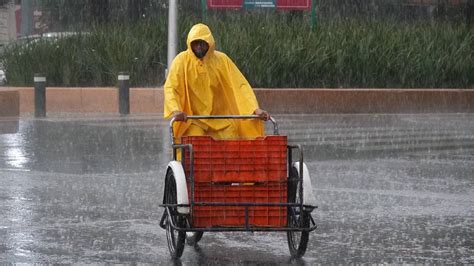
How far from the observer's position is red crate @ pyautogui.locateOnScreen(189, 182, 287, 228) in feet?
28.5

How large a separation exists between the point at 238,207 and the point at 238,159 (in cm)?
32

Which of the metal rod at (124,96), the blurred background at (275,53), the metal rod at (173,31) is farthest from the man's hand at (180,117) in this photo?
the blurred background at (275,53)

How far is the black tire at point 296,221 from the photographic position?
8633 mm

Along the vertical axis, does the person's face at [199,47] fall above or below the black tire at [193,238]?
above

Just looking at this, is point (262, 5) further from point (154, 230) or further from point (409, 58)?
point (154, 230)

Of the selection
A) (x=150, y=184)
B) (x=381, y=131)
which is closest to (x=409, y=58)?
(x=381, y=131)

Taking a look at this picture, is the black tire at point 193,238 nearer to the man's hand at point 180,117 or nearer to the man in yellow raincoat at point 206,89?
the man in yellow raincoat at point 206,89

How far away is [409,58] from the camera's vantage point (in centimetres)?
2638

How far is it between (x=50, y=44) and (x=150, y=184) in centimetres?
1473

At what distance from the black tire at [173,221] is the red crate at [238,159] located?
0.22 m

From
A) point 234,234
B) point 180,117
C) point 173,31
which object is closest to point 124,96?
point 173,31

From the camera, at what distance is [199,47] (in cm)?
951

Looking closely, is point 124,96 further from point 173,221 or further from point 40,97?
point 173,221

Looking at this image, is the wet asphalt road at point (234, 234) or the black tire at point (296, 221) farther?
the wet asphalt road at point (234, 234)
